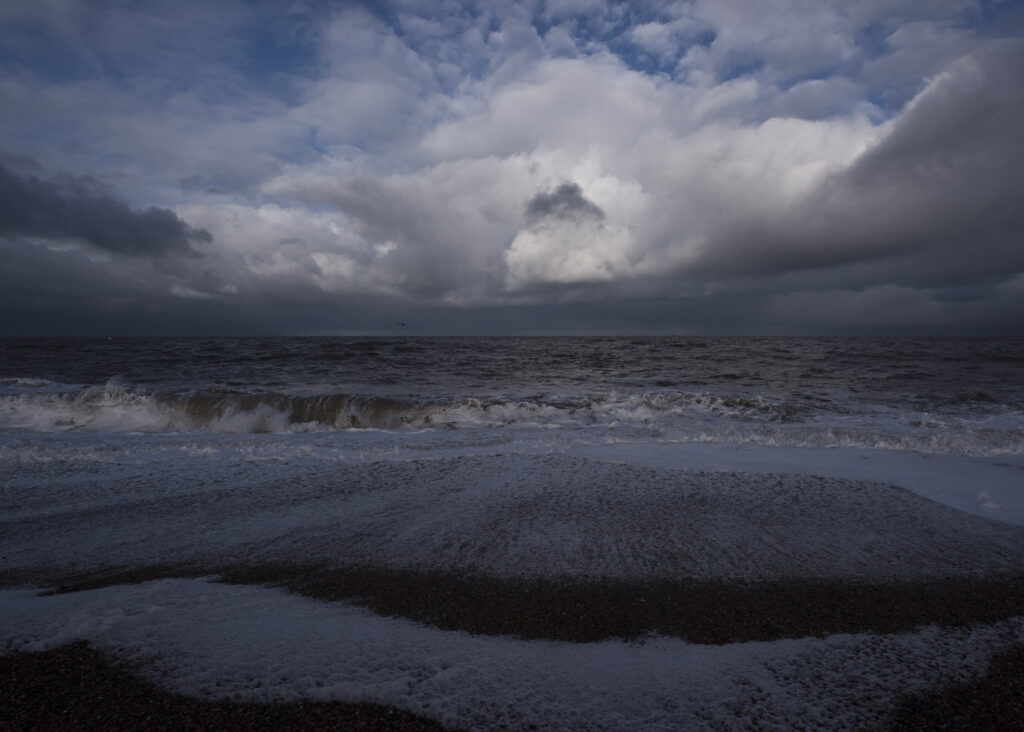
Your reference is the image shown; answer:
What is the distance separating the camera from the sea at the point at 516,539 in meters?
2.43

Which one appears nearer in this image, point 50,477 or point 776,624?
point 776,624

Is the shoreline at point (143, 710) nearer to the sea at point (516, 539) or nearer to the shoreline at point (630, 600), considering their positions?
the sea at point (516, 539)

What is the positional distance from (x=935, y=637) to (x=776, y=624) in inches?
33.7

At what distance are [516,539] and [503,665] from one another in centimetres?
176

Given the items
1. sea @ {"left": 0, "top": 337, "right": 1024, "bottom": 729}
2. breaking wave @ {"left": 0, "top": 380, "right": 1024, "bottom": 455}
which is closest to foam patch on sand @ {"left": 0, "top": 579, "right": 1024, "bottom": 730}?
sea @ {"left": 0, "top": 337, "right": 1024, "bottom": 729}

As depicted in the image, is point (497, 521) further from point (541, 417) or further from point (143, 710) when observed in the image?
point (541, 417)

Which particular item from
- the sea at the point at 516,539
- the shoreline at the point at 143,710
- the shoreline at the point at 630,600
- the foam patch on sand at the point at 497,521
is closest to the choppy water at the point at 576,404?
the sea at the point at 516,539

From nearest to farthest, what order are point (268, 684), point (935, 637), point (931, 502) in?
point (268, 684)
point (935, 637)
point (931, 502)

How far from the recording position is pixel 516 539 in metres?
4.34

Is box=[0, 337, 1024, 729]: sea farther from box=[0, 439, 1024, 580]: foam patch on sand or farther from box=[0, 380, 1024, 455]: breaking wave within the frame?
box=[0, 380, 1024, 455]: breaking wave

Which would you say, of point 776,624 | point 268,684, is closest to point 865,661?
point 776,624

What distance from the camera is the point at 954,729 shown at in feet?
7.02

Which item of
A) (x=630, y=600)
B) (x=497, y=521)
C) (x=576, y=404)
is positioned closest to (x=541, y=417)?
(x=576, y=404)

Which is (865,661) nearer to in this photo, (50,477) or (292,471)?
(292,471)
